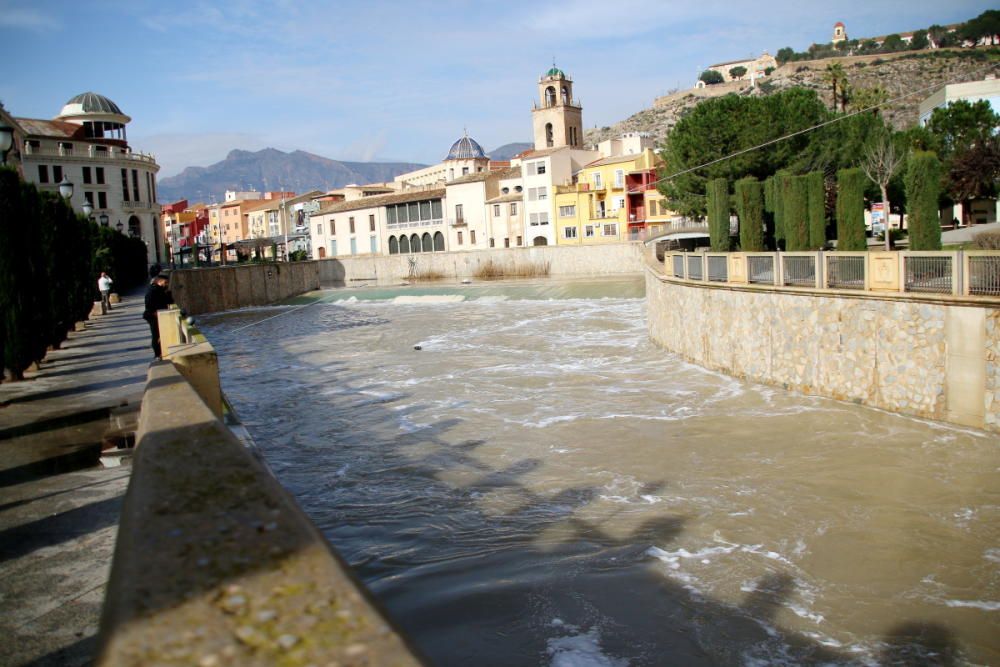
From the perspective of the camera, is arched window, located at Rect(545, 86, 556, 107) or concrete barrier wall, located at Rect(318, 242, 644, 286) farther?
arched window, located at Rect(545, 86, 556, 107)

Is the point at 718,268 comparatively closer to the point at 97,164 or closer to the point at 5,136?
the point at 5,136

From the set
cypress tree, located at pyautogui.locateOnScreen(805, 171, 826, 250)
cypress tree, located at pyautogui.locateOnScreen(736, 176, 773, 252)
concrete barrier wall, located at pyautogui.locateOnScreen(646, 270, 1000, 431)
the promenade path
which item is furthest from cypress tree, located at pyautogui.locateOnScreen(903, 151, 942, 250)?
the promenade path

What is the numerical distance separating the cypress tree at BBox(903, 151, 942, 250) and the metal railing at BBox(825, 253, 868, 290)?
211 cm

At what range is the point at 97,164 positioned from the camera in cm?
7588

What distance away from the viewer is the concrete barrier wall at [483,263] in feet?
185

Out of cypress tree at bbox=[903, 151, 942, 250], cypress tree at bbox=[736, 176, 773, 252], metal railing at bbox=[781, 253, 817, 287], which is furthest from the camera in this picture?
cypress tree at bbox=[736, 176, 773, 252]

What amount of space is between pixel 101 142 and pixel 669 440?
3206 inches

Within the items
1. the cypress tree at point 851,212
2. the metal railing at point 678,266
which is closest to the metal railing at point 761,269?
the cypress tree at point 851,212

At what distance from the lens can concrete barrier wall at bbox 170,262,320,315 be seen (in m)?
57.5

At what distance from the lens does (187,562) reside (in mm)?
2230

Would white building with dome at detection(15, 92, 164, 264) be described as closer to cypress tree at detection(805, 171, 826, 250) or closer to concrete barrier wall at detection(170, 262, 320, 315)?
concrete barrier wall at detection(170, 262, 320, 315)

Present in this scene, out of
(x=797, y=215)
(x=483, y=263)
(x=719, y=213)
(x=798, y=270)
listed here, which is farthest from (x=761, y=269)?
(x=483, y=263)

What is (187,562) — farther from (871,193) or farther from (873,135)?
(871,193)

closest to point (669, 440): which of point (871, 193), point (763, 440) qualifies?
point (763, 440)
